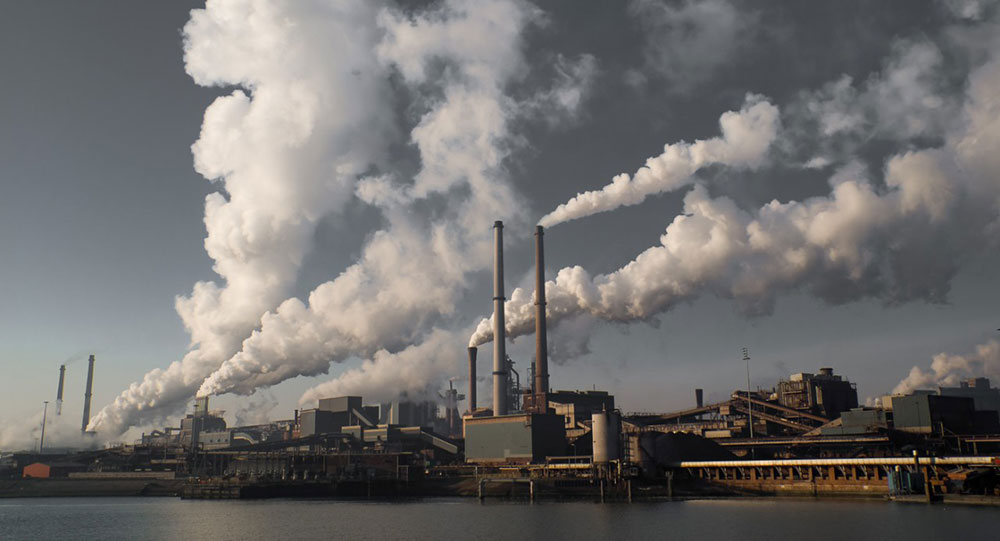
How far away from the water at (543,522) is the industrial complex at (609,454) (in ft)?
43.0

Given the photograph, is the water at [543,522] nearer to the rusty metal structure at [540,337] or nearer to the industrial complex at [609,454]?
the industrial complex at [609,454]

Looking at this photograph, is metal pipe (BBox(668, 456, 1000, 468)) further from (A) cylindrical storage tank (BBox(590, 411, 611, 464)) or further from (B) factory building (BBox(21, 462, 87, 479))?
(B) factory building (BBox(21, 462, 87, 479))

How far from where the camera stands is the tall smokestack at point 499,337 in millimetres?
159375

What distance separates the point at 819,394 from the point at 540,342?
56.2 metres

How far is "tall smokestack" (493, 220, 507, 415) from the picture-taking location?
523 ft

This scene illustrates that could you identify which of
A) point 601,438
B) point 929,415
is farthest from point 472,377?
point 929,415

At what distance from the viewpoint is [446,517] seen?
85.3m

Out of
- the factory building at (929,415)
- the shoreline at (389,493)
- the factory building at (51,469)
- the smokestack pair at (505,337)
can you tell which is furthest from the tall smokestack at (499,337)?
the factory building at (51,469)

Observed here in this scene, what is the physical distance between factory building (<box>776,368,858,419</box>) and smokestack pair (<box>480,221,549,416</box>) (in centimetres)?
4864

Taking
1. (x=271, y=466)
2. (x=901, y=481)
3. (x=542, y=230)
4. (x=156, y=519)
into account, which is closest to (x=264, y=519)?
(x=156, y=519)

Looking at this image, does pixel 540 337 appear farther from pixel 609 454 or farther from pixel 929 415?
pixel 929 415

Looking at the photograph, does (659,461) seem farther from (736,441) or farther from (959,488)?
(959,488)

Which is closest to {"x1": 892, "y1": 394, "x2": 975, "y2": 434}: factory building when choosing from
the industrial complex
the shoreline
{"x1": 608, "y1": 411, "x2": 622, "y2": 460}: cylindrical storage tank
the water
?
the industrial complex

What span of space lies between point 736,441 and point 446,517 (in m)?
65.8
